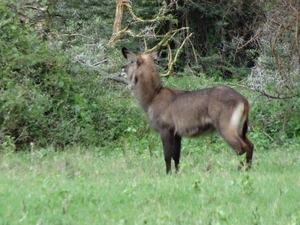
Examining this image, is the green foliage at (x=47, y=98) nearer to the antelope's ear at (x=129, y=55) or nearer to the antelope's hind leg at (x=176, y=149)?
the antelope's ear at (x=129, y=55)

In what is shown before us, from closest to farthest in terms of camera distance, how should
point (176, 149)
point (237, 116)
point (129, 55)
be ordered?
point (237, 116)
point (176, 149)
point (129, 55)

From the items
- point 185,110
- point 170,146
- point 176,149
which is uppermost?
point 185,110

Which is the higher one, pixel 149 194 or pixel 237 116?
pixel 149 194

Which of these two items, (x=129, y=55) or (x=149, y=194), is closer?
(x=149, y=194)

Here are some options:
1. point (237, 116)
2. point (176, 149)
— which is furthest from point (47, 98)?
point (237, 116)

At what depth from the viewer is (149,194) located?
6039 mm

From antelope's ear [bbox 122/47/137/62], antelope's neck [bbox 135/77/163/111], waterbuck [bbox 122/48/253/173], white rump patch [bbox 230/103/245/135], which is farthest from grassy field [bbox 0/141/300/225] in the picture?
antelope's ear [bbox 122/47/137/62]

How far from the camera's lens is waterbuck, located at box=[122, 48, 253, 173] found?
26.8 feet

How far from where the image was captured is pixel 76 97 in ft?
38.4

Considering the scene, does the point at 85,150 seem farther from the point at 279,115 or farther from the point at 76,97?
the point at 279,115

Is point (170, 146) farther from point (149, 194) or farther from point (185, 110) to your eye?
point (149, 194)

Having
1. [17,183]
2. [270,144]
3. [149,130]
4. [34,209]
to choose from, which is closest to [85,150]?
[149,130]

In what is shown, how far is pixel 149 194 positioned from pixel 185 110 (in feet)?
8.43

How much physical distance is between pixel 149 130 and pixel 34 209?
22.2 ft
